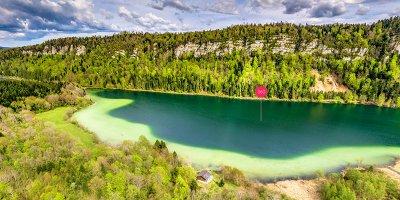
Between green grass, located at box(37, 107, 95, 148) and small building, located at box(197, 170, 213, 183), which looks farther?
green grass, located at box(37, 107, 95, 148)

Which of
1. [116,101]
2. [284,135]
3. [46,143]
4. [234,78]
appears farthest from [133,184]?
[234,78]

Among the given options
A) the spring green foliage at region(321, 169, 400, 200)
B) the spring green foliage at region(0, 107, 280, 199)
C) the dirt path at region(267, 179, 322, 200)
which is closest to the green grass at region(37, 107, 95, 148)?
the spring green foliage at region(0, 107, 280, 199)

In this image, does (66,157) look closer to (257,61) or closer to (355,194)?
(355,194)

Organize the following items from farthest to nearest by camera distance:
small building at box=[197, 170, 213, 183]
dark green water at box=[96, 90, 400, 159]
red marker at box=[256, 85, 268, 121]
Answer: red marker at box=[256, 85, 268, 121], dark green water at box=[96, 90, 400, 159], small building at box=[197, 170, 213, 183]

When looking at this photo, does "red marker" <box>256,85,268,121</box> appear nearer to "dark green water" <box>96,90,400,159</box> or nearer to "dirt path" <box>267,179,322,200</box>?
"dark green water" <box>96,90,400,159</box>

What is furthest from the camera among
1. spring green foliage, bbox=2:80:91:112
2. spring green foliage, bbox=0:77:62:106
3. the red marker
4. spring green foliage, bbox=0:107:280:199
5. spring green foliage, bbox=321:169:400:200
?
the red marker

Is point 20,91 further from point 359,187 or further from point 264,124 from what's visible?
point 359,187
